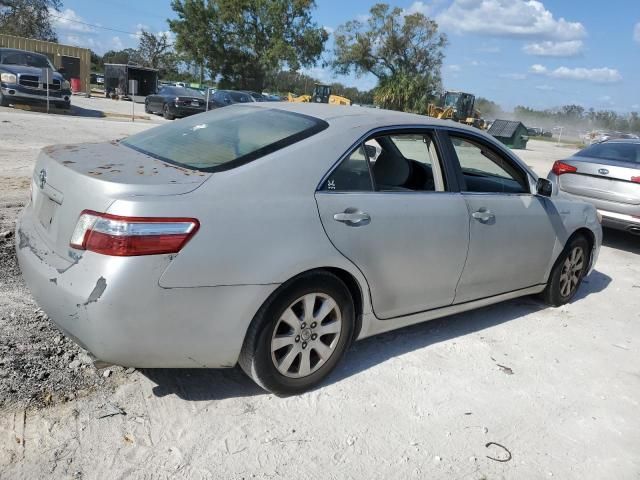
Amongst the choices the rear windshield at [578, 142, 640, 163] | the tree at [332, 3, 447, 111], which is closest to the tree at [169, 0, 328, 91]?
the tree at [332, 3, 447, 111]

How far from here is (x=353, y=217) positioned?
10.5 feet

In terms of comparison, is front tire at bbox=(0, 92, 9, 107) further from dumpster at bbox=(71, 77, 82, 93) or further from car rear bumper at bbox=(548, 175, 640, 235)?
car rear bumper at bbox=(548, 175, 640, 235)

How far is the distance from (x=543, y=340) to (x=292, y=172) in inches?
104

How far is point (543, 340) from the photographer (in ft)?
14.6

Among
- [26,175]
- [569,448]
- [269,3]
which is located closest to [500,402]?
[569,448]

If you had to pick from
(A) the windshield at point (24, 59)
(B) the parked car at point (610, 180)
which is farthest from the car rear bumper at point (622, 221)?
(A) the windshield at point (24, 59)

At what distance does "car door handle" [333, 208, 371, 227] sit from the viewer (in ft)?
10.3

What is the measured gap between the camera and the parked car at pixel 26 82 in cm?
1934

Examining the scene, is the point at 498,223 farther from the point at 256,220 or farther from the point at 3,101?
the point at 3,101

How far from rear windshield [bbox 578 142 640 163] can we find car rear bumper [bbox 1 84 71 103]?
18272 millimetres

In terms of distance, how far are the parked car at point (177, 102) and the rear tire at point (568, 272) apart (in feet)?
69.1

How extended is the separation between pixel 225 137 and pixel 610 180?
19.5 feet

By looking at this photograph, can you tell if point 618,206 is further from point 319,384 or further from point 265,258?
point 265,258

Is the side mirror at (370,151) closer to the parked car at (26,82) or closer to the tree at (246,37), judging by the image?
the parked car at (26,82)
